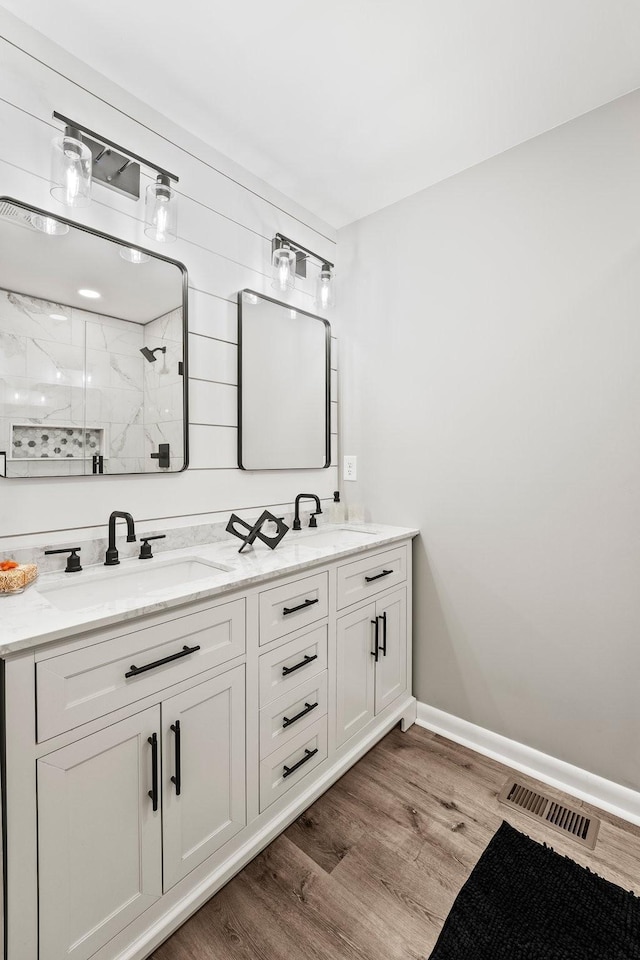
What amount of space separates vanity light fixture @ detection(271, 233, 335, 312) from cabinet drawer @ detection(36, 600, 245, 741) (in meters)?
1.56

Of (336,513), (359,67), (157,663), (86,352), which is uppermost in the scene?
(359,67)

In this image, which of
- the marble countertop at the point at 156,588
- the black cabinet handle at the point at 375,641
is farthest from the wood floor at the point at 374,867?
the marble countertop at the point at 156,588

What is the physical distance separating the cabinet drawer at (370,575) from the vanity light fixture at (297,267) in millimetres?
1345

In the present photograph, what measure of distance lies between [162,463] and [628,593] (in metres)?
1.83

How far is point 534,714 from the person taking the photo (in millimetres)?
1893

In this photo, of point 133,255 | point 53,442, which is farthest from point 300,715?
point 133,255

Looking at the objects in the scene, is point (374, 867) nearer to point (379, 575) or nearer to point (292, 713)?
point (292, 713)

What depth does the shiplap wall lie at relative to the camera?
1.38 m

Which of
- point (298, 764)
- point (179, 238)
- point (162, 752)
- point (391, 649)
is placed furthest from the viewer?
point (391, 649)

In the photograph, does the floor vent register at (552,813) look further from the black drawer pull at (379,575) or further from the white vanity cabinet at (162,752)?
the black drawer pull at (379,575)

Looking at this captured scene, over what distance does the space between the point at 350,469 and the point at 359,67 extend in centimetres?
171

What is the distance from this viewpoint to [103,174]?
60.4 inches

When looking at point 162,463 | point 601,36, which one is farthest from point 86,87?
point 601,36

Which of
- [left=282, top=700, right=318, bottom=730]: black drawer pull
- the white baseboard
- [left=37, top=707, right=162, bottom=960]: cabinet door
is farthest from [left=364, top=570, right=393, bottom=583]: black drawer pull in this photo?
[left=37, top=707, right=162, bottom=960]: cabinet door
